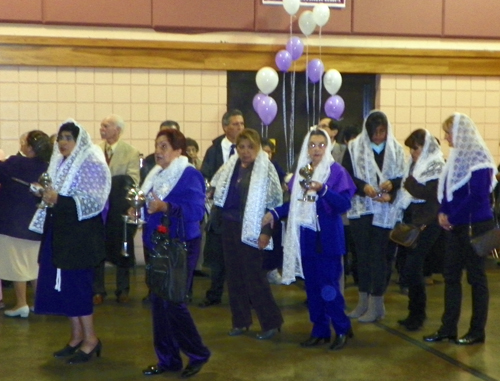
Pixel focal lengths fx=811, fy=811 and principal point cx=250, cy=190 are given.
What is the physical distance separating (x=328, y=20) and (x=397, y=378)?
5533 millimetres

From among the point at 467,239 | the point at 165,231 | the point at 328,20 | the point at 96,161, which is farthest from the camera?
the point at 328,20

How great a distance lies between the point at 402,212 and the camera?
21.2 ft

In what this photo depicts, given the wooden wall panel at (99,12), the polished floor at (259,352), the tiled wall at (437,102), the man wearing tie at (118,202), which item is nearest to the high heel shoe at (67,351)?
the polished floor at (259,352)

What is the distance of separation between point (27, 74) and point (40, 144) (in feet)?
9.22

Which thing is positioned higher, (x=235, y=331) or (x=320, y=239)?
(x=320, y=239)

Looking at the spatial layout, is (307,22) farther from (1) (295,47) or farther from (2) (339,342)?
(2) (339,342)

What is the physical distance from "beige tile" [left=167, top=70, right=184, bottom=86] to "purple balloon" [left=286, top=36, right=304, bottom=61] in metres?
1.28

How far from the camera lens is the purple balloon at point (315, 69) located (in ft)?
29.6

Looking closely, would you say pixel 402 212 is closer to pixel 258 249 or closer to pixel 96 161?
pixel 258 249

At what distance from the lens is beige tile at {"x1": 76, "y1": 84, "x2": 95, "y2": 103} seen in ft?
30.0

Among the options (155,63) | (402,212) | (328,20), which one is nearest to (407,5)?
(328,20)

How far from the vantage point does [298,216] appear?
5594mm

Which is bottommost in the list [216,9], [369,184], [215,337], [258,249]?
[215,337]

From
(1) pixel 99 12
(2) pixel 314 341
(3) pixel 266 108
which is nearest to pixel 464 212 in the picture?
(2) pixel 314 341
